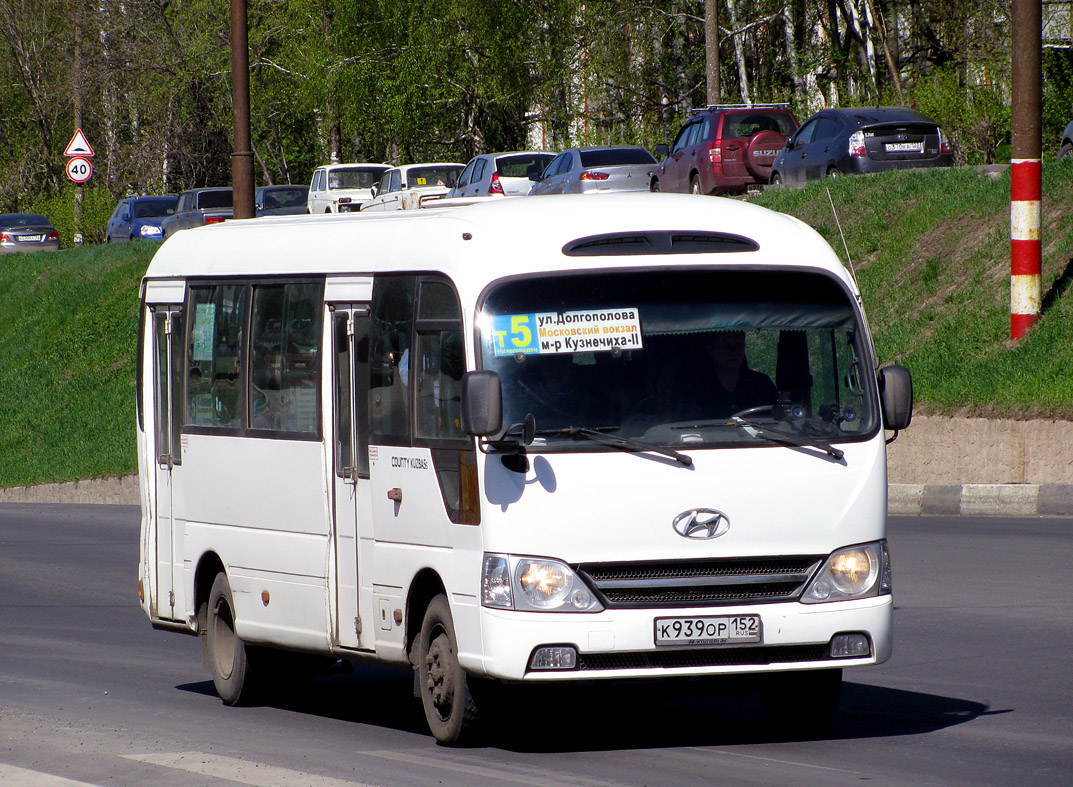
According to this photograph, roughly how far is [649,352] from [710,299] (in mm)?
380

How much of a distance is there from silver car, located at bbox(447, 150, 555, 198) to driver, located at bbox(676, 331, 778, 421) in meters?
29.8

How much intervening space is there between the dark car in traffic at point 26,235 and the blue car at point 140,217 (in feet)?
11.0

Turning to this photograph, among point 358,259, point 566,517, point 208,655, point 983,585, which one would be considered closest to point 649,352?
point 566,517

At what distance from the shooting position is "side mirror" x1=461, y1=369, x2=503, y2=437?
7.04 meters

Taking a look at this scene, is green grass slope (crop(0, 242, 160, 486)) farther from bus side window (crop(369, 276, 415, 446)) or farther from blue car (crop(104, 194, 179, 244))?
bus side window (crop(369, 276, 415, 446))

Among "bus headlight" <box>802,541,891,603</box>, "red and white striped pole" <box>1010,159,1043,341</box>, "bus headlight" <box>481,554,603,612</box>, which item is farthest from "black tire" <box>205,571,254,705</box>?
"red and white striped pole" <box>1010,159,1043,341</box>

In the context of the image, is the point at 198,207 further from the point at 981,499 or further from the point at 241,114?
the point at 981,499

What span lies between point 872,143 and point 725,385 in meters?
22.5

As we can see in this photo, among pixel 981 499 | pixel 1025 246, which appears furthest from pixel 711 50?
pixel 981 499

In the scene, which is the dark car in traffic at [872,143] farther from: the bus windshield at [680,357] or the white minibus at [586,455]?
the bus windshield at [680,357]

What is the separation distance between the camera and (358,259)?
8.54 meters

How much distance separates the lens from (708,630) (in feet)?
23.4

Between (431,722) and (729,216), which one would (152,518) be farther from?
(729,216)

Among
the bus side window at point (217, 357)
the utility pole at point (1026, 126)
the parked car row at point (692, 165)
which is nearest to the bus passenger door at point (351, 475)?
the bus side window at point (217, 357)
